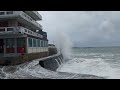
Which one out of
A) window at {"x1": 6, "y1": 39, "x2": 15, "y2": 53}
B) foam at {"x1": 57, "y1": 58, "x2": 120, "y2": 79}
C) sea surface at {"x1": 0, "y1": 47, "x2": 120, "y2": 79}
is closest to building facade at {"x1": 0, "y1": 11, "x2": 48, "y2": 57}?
window at {"x1": 6, "y1": 39, "x2": 15, "y2": 53}

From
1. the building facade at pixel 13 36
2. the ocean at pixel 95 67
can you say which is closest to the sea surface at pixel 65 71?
the ocean at pixel 95 67

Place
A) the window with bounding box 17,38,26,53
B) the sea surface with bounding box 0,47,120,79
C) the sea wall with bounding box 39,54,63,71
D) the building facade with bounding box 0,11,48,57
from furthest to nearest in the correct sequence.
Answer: the window with bounding box 17,38,26,53 < the building facade with bounding box 0,11,48,57 < the sea wall with bounding box 39,54,63,71 < the sea surface with bounding box 0,47,120,79

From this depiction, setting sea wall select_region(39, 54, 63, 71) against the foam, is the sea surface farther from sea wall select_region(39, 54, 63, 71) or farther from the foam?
sea wall select_region(39, 54, 63, 71)

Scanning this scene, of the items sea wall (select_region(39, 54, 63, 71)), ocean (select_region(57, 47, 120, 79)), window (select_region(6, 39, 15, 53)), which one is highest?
window (select_region(6, 39, 15, 53))

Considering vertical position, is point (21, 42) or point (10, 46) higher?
point (21, 42)

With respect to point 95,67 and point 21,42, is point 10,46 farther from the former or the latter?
point 95,67

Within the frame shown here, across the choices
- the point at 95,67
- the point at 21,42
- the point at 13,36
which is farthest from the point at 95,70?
the point at 13,36

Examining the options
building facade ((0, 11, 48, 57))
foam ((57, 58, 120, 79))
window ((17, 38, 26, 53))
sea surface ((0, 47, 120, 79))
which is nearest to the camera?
sea surface ((0, 47, 120, 79))
